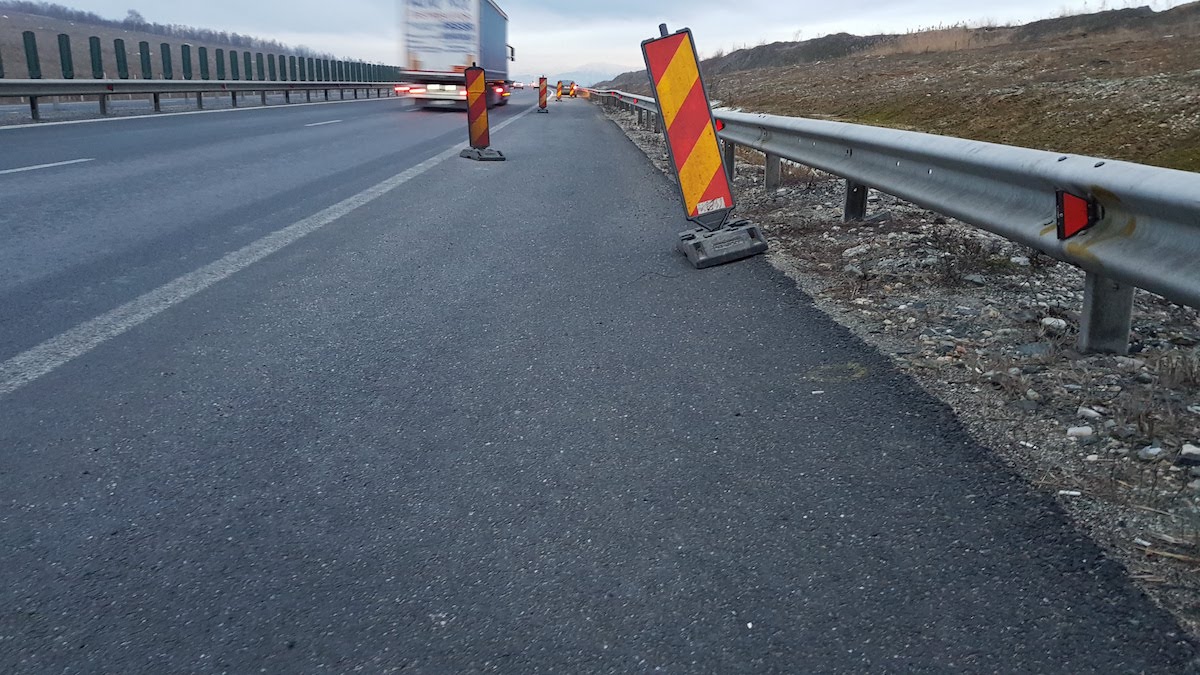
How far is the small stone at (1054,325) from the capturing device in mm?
4027

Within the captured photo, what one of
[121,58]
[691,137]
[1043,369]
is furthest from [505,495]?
[121,58]

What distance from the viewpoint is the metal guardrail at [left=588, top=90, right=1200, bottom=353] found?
9.69 feet

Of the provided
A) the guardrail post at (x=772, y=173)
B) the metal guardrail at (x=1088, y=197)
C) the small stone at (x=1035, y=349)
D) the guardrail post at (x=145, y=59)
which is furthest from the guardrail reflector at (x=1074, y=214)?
the guardrail post at (x=145, y=59)

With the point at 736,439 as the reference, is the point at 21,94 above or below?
above

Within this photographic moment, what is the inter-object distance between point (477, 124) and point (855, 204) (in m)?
8.23

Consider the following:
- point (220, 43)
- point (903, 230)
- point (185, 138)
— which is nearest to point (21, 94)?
point (185, 138)

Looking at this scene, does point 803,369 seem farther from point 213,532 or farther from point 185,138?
point 185,138

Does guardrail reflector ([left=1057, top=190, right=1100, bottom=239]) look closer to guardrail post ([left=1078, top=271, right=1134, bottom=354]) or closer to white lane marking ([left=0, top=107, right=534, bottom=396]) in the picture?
guardrail post ([left=1078, top=271, right=1134, bottom=354])

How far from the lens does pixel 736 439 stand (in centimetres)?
314

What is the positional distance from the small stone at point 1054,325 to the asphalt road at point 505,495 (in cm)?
87

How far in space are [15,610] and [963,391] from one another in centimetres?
302

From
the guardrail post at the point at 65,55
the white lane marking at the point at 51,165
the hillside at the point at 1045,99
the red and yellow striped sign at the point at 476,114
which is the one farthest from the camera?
the guardrail post at the point at 65,55

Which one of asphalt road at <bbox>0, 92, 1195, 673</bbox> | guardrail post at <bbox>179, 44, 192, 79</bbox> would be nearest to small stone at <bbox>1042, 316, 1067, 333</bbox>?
asphalt road at <bbox>0, 92, 1195, 673</bbox>

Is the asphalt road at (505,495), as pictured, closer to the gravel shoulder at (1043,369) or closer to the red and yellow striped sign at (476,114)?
the gravel shoulder at (1043,369)
